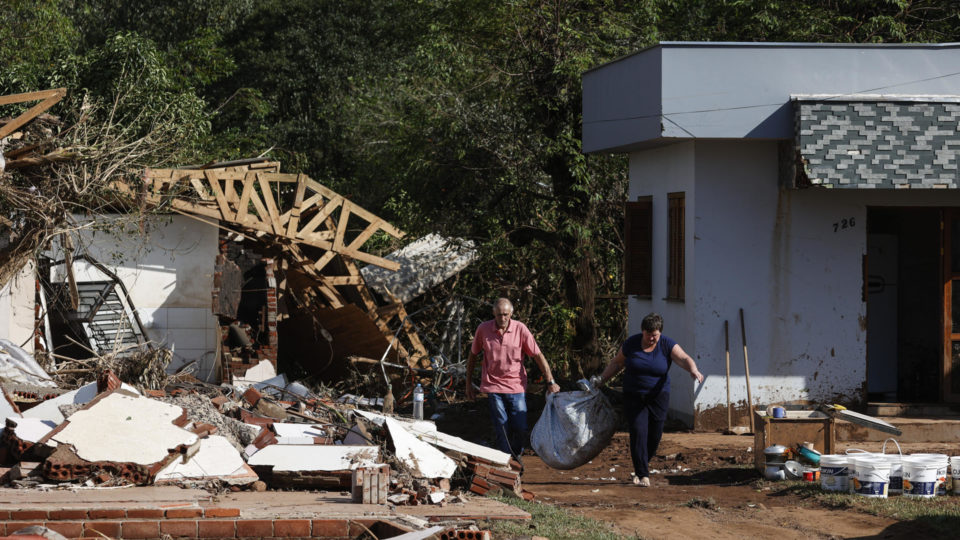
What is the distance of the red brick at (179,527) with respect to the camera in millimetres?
6969

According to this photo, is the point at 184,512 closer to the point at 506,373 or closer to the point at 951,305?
the point at 506,373

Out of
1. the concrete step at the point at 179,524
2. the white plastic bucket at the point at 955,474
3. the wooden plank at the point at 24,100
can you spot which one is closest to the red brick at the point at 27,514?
the concrete step at the point at 179,524

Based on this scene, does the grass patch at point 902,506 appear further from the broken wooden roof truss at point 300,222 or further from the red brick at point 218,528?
the broken wooden roof truss at point 300,222

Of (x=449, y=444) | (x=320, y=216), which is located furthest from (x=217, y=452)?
(x=320, y=216)

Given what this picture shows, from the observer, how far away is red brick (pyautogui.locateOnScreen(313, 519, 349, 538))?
7.10 meters

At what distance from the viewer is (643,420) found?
10109 mm

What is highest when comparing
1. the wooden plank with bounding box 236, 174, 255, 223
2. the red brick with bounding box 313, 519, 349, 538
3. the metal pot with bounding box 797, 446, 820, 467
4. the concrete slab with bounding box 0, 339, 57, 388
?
the wooden plank with bounding box 236, 174, 255, 223

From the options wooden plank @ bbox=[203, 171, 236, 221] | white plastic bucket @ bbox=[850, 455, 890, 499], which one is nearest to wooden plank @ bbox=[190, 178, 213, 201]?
wooden plank @ bbox=[203, 171, 236, 221]

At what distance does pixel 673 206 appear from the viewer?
13828mm

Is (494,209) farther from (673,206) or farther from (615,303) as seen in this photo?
(673,206)

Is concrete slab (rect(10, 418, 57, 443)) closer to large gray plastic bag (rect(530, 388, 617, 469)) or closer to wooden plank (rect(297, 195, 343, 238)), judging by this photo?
large gray plastic bag (rect(530, 388, 617, 469))

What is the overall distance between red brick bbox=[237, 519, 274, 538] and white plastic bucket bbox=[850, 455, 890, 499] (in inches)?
199

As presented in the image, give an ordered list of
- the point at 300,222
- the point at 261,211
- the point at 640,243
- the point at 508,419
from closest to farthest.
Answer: the point at 508,419, the point at 640,243, the point at 261,211, the point at 300,222

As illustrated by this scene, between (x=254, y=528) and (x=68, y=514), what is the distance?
1.19 m
